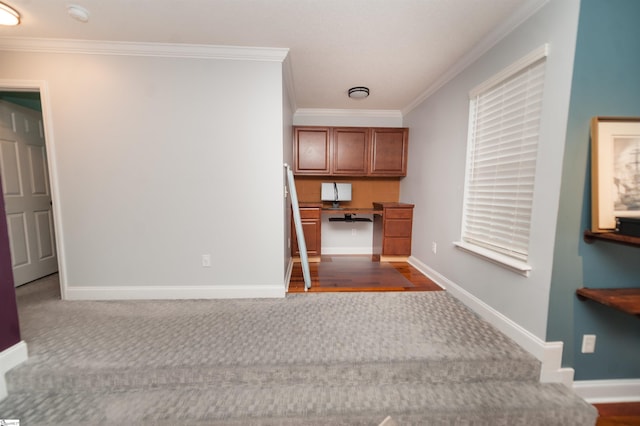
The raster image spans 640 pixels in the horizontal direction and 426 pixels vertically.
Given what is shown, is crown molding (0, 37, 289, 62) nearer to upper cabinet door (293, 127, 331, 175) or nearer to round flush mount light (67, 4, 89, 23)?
round flush mount light (67, 4, 89, 23)

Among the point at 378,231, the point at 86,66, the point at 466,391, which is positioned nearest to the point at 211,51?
the point at 86,66

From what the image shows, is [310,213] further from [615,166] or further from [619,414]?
[619,414]

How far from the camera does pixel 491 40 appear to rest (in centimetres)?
191

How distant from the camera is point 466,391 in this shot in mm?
1479

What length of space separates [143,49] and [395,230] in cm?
357

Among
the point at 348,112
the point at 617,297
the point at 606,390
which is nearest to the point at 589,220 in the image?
the point at 617,297

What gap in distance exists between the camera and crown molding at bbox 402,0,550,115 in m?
1.56

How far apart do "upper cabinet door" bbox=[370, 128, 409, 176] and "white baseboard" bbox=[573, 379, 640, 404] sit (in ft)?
9.37

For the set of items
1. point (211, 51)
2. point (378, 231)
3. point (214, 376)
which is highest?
point (211, 51)

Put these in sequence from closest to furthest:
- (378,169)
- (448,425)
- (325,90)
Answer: (448,425)
(325,90)
(378,169)

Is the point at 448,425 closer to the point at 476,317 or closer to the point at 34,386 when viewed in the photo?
the point at 476,317

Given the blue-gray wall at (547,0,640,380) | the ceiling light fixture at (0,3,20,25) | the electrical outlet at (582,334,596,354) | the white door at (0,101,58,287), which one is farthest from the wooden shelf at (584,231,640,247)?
the white door at (0,101,58,287)

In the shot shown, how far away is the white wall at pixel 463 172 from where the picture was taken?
143 centimetres

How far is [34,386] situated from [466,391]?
2722 mm
